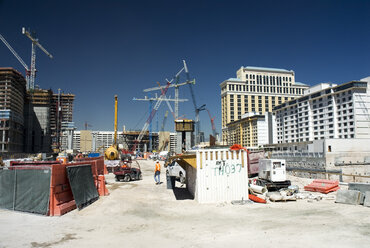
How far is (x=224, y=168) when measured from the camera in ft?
53.0

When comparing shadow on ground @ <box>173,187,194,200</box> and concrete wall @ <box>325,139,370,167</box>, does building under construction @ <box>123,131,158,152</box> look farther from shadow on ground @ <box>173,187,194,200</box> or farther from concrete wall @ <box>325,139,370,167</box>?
shadow on ground @ <box>173,187,194,200</box>

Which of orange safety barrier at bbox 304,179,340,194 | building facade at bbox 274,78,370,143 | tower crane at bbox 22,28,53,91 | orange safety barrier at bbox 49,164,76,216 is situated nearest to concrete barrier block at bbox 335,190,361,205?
orange safety barrier at bbox 304,179,340,194

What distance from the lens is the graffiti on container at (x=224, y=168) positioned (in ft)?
52.5

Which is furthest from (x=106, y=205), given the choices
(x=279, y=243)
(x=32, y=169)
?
(x=279, y=243)

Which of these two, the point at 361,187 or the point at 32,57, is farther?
the point at 32,57

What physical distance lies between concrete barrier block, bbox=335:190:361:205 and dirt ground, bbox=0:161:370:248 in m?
0.64

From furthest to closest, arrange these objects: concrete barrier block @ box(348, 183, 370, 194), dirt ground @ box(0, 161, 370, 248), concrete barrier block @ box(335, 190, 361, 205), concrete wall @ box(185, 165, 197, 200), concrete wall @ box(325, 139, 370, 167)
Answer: concrete wall @ box(325, 139, 370, 167) → concrete wall @ box(185, 165, 197, 200) → concrete barrier block @ box(348, 183, 370, 194) → concrete barrier block @ box(335, 190, 361, 205) → dirt ground @ box(0, 161, 370, 248)

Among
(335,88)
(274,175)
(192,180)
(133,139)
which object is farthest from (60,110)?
(274,175)

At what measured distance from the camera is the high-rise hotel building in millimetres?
156125

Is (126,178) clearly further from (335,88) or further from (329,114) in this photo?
(335,88)

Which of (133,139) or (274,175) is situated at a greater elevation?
(133,139)

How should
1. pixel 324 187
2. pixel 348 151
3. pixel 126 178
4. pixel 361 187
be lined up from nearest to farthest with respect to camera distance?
pixel 361 187
pixel 324 187
pixel 126 178
pixel 348 151

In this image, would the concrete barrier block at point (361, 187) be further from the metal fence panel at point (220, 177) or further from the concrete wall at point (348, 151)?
the concrete wall at point (348, 151)

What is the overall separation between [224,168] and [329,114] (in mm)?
83566
